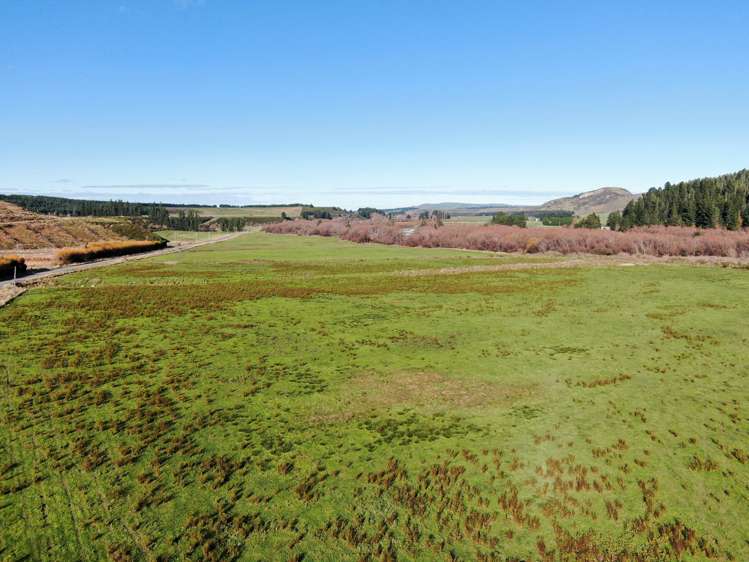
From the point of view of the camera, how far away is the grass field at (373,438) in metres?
9.10

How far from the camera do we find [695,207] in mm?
120938

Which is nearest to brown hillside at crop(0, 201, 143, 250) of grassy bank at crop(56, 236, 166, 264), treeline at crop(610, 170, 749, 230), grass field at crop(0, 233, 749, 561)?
grassy bank at crop(56, 236, 166, 264)

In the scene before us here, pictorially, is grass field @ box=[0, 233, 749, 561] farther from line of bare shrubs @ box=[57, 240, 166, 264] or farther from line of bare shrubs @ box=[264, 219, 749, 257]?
line of bare shrubs @ box=[264, 219, 749, 257]

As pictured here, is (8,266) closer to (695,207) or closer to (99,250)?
(99,250)

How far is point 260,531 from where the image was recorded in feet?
30.2

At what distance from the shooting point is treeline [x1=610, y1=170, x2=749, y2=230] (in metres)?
115

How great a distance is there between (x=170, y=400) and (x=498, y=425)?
424 inches

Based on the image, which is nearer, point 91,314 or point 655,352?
point 655,352

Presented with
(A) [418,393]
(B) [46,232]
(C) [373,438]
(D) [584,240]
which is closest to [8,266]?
(A) [418,393]

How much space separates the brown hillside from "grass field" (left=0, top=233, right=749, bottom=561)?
81.1 metres

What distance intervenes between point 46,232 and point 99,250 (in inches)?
1662

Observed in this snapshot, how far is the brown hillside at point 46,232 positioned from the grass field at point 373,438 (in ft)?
266

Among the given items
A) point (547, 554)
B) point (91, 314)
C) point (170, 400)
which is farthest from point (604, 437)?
point (91, 314)

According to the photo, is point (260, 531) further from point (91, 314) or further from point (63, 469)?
point (91, 314)
